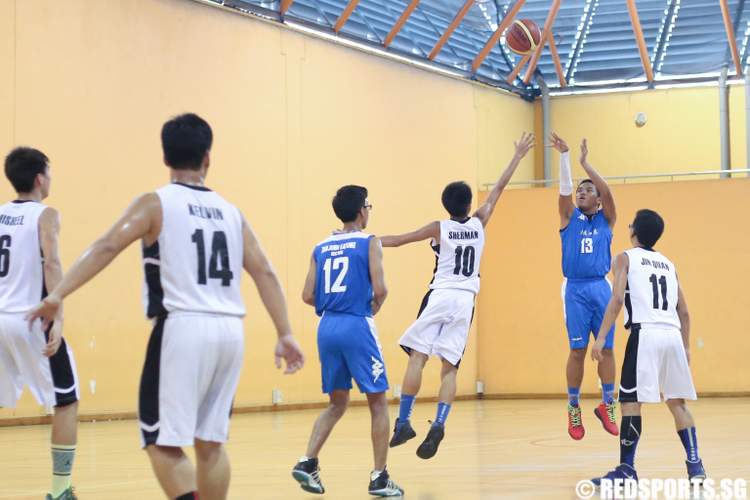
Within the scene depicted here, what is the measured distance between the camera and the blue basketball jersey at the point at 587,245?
10.1 m

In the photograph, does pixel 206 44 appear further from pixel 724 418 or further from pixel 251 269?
pixel 251 269

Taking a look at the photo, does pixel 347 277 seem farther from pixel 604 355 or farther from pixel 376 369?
pixel 604 355

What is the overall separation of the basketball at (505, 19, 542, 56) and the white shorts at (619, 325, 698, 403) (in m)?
8.48

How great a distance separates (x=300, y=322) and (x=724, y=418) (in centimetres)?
652

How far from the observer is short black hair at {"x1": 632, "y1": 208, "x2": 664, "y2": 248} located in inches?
291

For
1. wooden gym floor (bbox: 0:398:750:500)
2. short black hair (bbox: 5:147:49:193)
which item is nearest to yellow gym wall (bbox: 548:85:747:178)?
wooden gym floor (bbox: 0:398:750:500)

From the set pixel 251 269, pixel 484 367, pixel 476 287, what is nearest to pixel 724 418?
pixel 476 287

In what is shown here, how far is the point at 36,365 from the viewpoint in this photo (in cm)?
639

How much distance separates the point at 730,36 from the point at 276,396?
1020 cm

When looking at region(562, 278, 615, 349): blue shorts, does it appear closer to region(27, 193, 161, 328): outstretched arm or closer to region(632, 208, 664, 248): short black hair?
region(632, 208, 664, 248): short black hair

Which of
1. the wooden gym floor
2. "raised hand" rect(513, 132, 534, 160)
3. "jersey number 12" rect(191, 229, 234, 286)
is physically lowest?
the wooden gym floor

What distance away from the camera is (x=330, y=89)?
19031 millimetres

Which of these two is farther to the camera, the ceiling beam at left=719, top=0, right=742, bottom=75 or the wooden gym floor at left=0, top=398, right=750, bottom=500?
the ceiling beam at left=719, top=0, right=742, bottom=75

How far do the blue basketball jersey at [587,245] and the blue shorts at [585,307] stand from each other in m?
0.09
